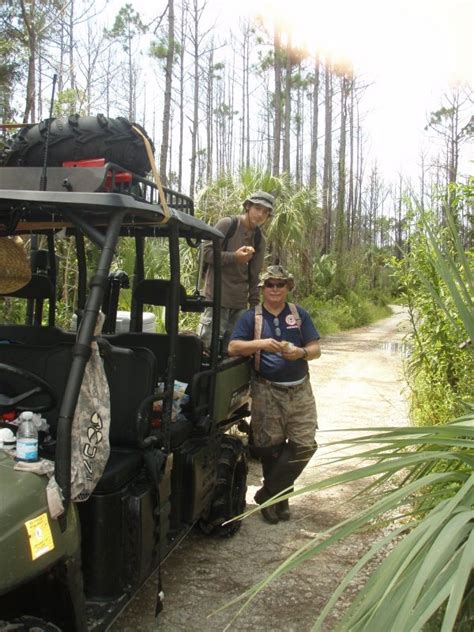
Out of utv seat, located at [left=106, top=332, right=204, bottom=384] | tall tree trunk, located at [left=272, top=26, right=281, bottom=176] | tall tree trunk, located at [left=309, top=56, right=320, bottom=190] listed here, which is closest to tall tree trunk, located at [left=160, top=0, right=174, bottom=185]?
tall tree trunk, located at [left=272, top=26, right=281, bottom=176]

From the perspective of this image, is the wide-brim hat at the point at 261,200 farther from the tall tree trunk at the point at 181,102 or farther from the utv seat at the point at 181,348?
the tall tree trunk at the point at 181,102

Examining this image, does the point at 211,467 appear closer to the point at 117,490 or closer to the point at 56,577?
the point at 117,490

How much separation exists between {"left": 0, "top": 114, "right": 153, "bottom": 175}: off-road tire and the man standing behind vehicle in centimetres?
240

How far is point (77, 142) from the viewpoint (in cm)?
289

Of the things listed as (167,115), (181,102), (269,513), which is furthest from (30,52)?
(181,102)

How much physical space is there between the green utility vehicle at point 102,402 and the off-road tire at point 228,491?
0.01m

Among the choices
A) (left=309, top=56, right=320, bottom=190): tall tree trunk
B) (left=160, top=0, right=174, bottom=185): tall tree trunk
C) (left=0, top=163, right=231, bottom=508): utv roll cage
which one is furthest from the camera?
(left=309, top=56, right=320, bottom=190): tall tree trunk

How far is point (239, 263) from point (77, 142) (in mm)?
2733

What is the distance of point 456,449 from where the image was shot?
190 cm

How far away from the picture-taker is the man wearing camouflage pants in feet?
15.7

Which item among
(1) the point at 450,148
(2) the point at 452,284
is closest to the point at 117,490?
(2) the point at 452,284

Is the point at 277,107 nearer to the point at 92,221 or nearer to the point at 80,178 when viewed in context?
the point at 92,221

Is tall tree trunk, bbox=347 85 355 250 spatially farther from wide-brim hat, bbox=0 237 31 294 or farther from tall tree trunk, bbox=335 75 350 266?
wide-brim hat, bbox=0 237 31 294

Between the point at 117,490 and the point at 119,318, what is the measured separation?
2.59 meters
